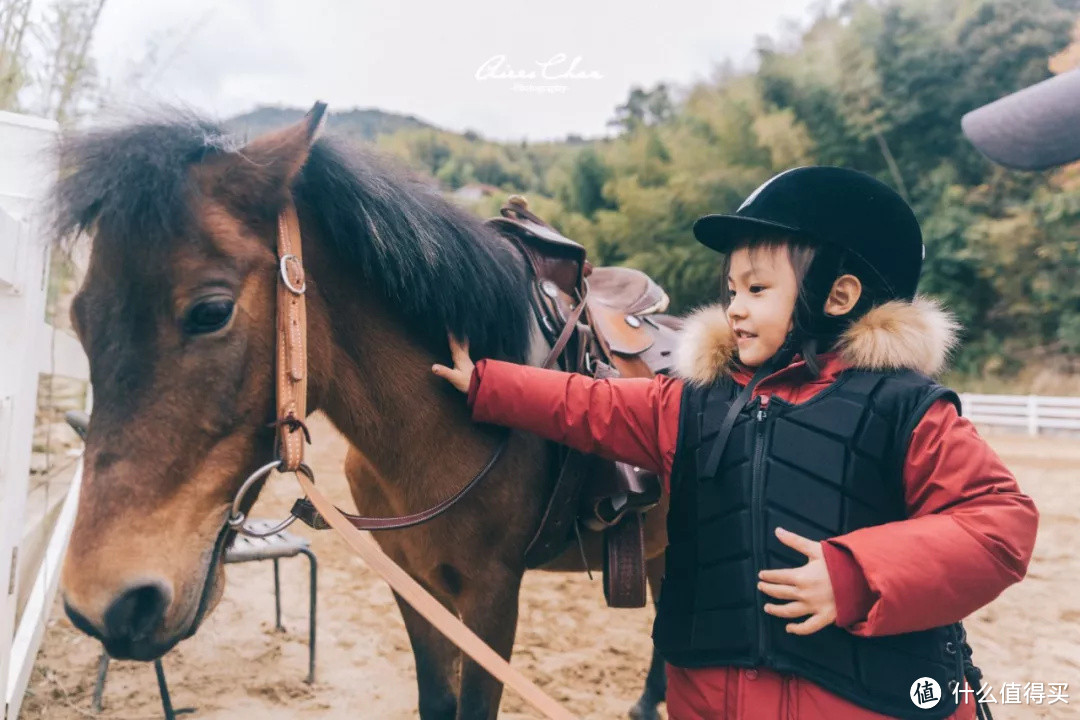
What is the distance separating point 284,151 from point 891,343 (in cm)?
126

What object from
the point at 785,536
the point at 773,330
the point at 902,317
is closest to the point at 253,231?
the point at 773,330

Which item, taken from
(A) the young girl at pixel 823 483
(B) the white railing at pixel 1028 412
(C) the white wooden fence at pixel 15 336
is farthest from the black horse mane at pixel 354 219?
(B) the white railing at pixel 1028 412

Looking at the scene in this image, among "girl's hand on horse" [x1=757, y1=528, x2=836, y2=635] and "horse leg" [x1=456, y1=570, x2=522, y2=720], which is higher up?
"girl's hand on horse" [x1=757, y1=528, x2=836, y2=635]

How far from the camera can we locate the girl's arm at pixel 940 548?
1.16 meters

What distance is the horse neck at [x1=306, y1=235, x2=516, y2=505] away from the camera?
4.96 feet

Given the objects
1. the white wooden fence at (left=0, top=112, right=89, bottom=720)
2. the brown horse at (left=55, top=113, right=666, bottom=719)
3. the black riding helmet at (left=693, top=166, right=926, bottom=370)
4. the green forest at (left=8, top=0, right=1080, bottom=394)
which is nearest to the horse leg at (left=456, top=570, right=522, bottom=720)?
the brown horse at (left=55, top=113, right=666, bottom=719)

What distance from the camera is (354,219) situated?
1508 millimetres

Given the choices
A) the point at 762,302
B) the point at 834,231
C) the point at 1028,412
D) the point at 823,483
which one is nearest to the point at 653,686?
the point at 823,483

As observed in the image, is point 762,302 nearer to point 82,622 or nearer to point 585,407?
point 585,407

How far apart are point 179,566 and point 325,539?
4.92 metres

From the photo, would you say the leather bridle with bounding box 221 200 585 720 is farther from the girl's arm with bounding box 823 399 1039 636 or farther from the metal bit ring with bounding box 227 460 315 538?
the girl's arm with bounding box 823 399 1039 636

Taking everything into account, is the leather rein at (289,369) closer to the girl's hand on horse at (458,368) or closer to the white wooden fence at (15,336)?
the girl's hand on horse at (458,368)

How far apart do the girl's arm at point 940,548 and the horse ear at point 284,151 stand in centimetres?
125

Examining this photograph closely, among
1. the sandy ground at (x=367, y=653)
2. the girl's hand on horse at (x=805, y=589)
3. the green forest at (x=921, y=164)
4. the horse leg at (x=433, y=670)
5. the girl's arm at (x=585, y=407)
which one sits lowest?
the sandy ground at (x=367, y=653)
